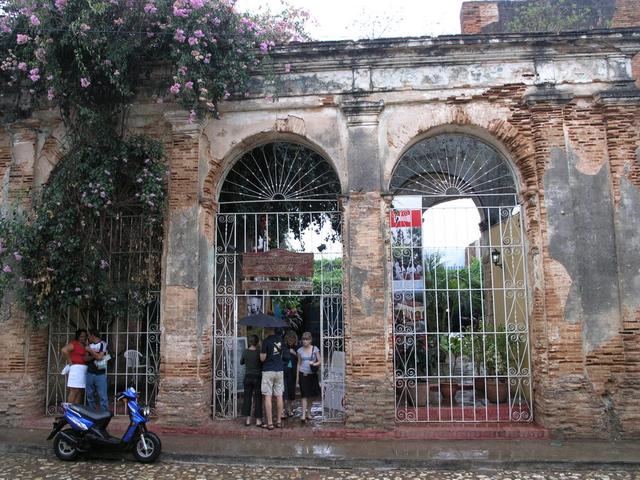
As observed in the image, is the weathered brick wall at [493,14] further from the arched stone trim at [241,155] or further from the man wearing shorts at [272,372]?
the man wearing shorts at [272,372]

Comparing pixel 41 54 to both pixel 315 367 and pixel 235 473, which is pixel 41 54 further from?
pixel 235 473

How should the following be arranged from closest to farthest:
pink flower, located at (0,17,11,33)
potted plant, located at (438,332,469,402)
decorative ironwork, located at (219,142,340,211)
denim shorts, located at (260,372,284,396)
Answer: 1. pink flower, located at (0,17,11,33)
2. denim shorts, located at (260,372,284,396)
3. potted plant, located at (438,332,469,402)
4. decorative ironwork, located at (219,142,340,211)

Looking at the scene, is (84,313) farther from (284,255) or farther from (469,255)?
(469,255)

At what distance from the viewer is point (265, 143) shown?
311 inches

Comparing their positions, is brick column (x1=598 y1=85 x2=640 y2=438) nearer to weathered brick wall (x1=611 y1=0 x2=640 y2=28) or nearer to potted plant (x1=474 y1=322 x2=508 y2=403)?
potted plant (x1=474 y1=322 x2=508 y2=403)

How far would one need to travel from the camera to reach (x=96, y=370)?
7.25 meters

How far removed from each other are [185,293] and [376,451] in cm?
324

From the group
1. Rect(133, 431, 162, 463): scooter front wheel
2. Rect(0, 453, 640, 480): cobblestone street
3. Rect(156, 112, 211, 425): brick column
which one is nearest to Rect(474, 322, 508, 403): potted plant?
Rect(0, 453, 640, 480): cobblestone street

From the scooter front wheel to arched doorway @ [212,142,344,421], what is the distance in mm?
1567

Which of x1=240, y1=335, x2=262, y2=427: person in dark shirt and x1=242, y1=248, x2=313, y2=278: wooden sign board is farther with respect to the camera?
x1=242, y1=248, x2=313, y2=278: wooden sign board

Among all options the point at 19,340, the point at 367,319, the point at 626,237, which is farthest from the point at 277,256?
the point at 626,237

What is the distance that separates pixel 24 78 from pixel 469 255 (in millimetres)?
6873

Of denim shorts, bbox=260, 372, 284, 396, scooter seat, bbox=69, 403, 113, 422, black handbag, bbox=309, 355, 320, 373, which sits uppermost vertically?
black handbag, bbox=309, 355, 320, 373

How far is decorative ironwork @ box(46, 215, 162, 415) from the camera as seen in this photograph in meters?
7.47
